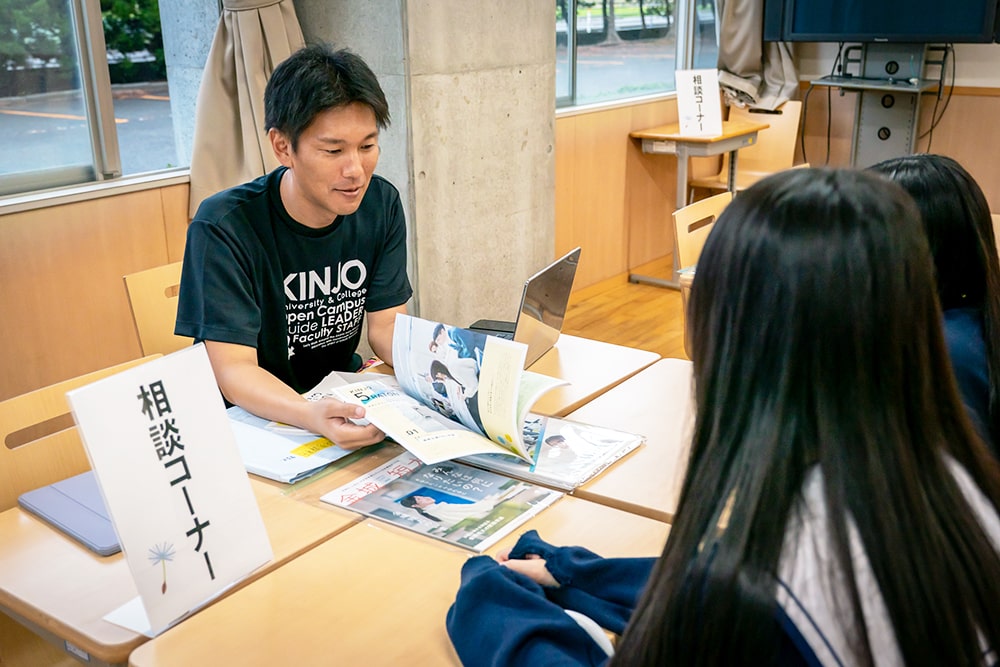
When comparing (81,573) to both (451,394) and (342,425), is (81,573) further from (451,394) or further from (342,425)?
(451,394)

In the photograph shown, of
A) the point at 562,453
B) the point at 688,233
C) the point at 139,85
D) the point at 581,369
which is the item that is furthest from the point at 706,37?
the point at 562,453

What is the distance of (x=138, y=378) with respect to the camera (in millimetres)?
1088

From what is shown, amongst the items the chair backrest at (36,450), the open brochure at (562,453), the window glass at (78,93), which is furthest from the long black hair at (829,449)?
the window glass at (78,93)

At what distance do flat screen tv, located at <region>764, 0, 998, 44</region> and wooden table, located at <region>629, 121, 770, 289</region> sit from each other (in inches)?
21.7

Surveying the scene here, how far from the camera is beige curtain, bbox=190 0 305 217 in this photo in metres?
3.07

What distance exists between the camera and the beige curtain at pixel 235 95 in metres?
3.07

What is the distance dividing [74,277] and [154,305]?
0.94 m

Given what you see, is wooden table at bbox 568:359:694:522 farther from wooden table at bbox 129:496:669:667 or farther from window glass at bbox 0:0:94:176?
window glass at bbox 0:0:94:176

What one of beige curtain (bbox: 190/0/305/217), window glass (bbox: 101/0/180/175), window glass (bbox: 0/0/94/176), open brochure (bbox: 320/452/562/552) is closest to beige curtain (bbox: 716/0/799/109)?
beige curtain (bbox: 190/0/305/217)

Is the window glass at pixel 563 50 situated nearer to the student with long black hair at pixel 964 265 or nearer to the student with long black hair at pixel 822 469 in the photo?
the student with long black hair at pixel 964 265

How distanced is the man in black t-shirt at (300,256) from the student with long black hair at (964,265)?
0.96 metres

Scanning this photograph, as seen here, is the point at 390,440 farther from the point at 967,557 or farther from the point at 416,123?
the point at 416,123

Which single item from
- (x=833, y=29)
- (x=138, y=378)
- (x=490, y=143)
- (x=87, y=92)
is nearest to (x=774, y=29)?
(x=833, y=29)

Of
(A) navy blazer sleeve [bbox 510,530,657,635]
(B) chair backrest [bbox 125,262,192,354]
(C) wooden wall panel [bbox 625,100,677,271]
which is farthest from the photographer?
(C) wooden wall panel [bbox 625,100,677,271]
